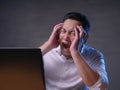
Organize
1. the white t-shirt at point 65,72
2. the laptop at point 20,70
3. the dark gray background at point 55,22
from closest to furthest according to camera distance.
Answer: the laptop at point 20,70, the white t-shirt at point 65,72, the dark gray background at point 55,22

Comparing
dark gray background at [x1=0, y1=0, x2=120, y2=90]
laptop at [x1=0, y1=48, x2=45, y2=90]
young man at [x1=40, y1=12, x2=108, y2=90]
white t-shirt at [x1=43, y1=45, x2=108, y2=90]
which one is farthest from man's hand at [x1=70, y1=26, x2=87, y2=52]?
dark gray background at [x1=0, y1=0, x2=120, y2=90]

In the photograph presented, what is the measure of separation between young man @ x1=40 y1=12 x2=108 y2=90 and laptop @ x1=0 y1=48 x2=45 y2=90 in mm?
509

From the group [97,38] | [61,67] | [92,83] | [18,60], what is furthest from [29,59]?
[97,38]

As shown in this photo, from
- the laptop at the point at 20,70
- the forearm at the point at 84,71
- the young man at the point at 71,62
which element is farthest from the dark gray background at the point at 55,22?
the laptop at the point at 20,70

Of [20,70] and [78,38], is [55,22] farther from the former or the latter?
[20,70]

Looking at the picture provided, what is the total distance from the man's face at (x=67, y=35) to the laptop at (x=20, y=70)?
62cm

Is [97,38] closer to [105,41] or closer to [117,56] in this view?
[105,41]

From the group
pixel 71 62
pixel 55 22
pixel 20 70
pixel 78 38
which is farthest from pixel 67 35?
pixel 55 22

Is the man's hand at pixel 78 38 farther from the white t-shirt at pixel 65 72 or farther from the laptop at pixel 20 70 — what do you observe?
the laptop at pixel 20 70

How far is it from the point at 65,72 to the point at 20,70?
0.68 m

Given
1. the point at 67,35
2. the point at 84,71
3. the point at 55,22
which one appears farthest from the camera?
the point at 55,22

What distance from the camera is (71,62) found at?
1.53 meters

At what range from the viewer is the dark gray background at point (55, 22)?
8.44ft

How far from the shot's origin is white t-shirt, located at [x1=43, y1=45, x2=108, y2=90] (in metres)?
1.42
